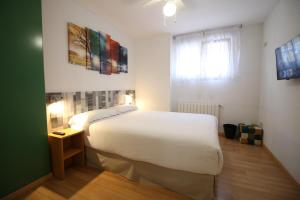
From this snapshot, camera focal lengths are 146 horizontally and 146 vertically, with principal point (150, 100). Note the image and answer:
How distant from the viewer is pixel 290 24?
2.00 m

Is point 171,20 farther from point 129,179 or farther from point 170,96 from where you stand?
point 129,179

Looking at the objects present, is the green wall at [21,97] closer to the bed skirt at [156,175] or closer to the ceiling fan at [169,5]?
the bed skirt at [156,175]

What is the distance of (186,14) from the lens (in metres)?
2.81

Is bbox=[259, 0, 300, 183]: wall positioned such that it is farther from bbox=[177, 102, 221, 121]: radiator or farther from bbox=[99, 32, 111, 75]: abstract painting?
bbox=[99, 32, 111, 75]: abstract painting

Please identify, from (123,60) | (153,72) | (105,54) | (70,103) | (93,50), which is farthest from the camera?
(153,72)

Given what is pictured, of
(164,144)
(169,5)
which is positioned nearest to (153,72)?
(169,5)

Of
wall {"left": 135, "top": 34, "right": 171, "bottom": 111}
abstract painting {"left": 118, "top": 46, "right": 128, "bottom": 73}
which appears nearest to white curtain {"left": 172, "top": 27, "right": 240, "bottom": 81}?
wall {"left": 135, "top": 34, "right": 171, "bottom": 111}

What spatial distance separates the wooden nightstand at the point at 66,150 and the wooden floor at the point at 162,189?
5.8 inches

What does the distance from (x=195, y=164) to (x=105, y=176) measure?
1262 millimetres

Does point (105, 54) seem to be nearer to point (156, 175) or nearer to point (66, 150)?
point (66, 150)

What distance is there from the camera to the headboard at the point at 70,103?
2084 mm

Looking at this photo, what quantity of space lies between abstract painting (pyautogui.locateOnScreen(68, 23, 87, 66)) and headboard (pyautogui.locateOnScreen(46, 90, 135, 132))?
0.56 metres

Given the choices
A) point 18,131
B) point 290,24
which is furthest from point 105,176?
point 290,24

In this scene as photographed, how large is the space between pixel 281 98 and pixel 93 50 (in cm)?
326
